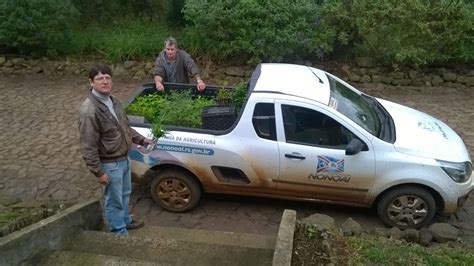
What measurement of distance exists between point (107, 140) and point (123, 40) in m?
7.36

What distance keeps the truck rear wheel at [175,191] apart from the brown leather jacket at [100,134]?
119 centimetres

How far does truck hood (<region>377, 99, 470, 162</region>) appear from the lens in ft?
17.1

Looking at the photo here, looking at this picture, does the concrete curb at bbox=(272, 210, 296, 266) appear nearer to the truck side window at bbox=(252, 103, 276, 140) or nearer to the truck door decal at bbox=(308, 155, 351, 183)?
the truck door decal at bbox=(308, 155, 351, 183)

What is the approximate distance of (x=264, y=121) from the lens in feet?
17.3

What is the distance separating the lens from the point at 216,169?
546cm

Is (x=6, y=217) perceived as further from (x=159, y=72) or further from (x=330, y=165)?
(x=330, y=165)

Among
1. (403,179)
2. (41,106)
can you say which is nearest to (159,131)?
(403,179)

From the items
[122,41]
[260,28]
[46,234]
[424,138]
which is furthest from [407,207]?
[122,41]

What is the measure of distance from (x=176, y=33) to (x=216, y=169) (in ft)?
22.9

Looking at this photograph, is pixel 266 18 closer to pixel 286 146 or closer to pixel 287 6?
pixel 287 6

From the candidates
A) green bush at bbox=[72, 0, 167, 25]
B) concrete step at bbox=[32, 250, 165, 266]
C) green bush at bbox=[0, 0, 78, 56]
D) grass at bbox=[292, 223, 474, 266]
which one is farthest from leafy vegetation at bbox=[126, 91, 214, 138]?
green bush at bbox=[72, 0, 167, 25]

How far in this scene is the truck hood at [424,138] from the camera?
Result: 5219 millimetres

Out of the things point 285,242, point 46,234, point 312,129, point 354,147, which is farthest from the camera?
point 312,129

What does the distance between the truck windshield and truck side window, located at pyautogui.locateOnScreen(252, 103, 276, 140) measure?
71cm
